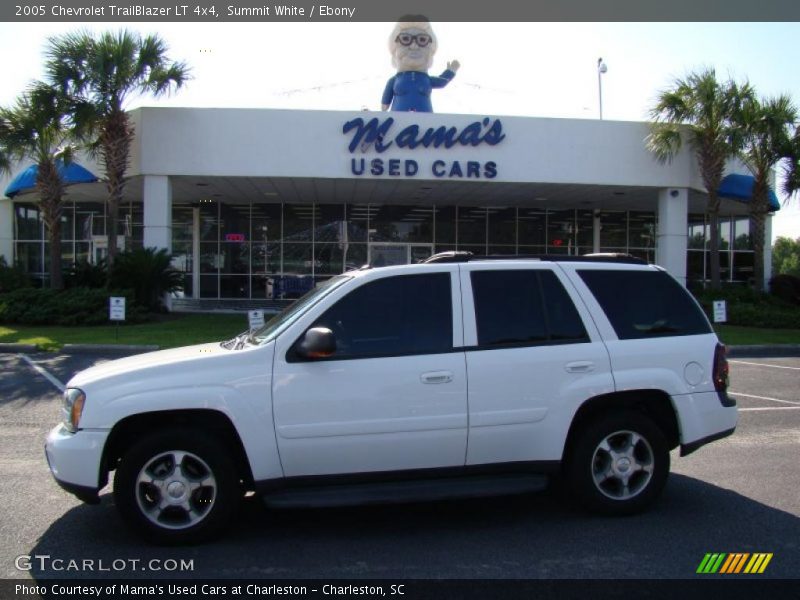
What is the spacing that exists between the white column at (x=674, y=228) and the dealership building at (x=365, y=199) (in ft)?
0.14

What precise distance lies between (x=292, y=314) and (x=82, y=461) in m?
1.67

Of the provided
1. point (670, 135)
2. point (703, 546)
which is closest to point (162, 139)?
point (670, 135)

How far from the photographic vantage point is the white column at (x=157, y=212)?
68.3ft

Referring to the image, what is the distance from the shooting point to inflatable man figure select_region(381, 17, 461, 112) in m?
22.3

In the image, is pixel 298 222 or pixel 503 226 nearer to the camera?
pixel 298 222

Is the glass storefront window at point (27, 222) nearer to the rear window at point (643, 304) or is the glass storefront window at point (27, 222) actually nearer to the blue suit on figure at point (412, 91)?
the blue suit on figure at point (412, 91)

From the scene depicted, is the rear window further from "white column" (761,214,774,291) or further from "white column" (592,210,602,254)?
"white column" (592,210,602,254)

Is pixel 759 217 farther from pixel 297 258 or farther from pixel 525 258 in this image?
pixel 525 258

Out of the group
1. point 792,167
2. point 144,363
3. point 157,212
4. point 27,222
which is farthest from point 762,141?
point 27,222

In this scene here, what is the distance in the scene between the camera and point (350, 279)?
500cm

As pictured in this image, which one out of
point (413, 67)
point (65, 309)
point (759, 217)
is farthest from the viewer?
point (759, 217)

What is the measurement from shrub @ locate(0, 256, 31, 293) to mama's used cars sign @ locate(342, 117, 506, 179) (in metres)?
11.2

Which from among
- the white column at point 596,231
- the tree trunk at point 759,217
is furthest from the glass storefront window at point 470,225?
the tree trunk at point 759,217

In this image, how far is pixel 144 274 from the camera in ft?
67.2
